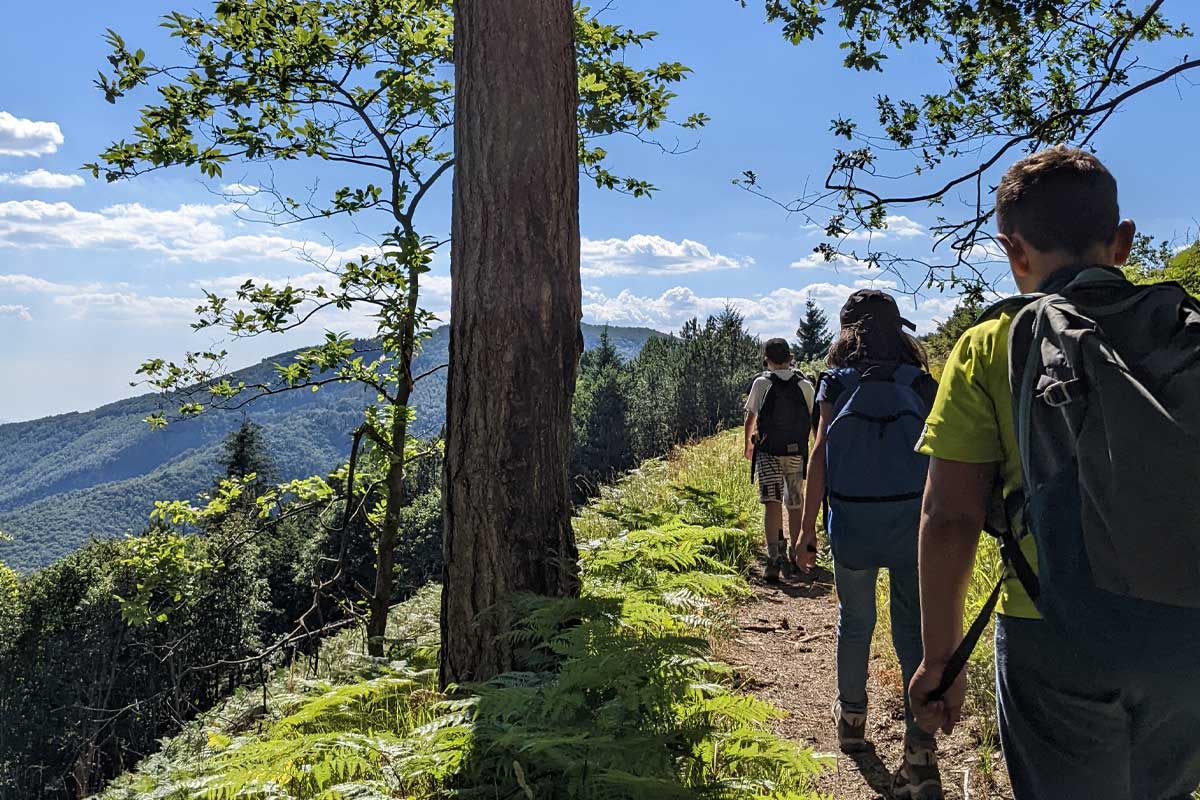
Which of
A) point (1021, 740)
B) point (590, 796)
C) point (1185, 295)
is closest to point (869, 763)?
point (590, 796)

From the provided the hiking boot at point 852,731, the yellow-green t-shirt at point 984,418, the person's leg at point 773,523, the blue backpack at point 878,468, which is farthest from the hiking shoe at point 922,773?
the person's leg at point 773,523

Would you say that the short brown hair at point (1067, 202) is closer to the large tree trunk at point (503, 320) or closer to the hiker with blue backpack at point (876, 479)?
the hiker with blue backpack at point (876, 479)

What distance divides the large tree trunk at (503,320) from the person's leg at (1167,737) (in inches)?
92.4

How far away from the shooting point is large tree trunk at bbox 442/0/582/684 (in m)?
3.42

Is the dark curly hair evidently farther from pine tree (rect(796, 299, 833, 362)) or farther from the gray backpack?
pine tree (rect(796, 299, 833, 362))

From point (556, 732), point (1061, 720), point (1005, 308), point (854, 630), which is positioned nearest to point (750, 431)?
point (854, 630)

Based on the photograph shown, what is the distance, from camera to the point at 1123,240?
1605 mm

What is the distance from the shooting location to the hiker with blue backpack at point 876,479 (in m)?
2.88

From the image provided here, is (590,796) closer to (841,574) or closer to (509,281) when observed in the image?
(841,574)

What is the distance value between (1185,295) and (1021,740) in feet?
2.93

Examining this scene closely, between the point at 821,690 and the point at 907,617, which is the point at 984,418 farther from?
the point at 821,690

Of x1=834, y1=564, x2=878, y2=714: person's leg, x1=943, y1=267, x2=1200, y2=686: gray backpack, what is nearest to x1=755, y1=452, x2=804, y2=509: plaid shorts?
x1=834, y1=564, x2=878, y2=714: person's leg

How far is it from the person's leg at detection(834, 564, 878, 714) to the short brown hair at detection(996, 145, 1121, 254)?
1857 mm

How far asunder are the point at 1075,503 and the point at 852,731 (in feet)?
7.60
